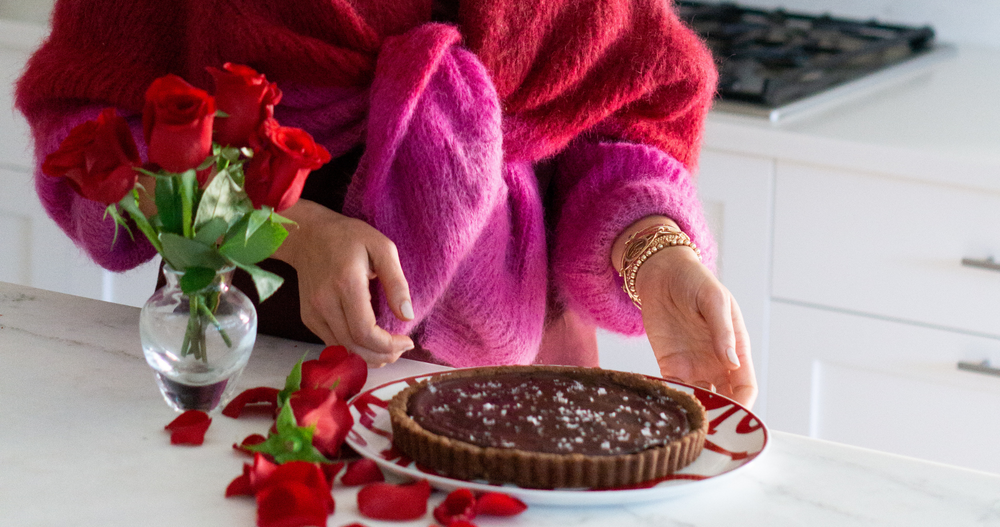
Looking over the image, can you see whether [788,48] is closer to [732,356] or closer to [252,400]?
[732,356]

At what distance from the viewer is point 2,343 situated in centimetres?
70

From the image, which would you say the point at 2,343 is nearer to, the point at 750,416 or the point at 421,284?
the point at 421,284

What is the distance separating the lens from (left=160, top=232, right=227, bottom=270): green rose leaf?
Result: 1.68ft

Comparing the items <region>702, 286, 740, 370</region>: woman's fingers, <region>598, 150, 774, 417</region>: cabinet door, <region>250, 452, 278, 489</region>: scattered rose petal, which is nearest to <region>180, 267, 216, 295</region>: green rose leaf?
<region>250, 452, 278, 489</region>: scattered rose petal

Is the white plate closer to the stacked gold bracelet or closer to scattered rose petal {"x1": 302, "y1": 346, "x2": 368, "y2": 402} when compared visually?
scattered rose petal {"x1": 302, "y1": 346, "x2": 368, "y2": 402}

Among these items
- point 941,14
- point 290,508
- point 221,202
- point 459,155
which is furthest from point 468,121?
point 941,14

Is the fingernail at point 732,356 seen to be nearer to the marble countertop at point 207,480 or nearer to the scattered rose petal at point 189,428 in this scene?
the marble countertop at point 207,480

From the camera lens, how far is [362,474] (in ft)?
1.62

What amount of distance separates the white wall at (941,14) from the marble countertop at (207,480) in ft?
4.99

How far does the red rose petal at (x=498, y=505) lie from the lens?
0.46 meters

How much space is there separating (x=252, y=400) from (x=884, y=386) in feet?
3.44

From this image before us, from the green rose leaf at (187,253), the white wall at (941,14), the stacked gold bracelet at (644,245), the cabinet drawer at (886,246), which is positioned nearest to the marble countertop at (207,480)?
the green rose leaf at (187,253)

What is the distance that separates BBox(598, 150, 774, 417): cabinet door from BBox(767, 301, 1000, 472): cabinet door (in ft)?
0.08

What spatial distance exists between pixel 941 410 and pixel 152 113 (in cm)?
120
